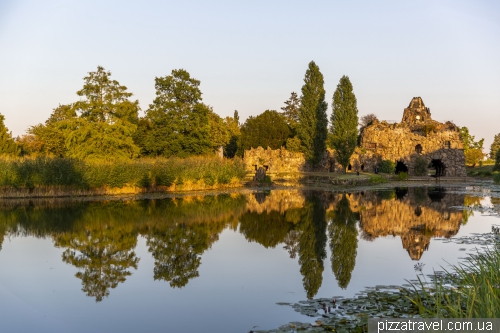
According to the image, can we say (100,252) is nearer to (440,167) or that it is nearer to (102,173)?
(102,173)

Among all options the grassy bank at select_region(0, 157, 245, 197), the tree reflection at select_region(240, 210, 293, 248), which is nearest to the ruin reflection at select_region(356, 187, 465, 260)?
the tree reflection at select_region(240, 210, 293, 248)

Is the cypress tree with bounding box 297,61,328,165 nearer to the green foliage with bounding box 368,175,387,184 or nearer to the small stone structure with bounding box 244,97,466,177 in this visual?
the small stone structure with bounding box 244,97,466,177

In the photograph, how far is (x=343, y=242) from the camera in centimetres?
1609

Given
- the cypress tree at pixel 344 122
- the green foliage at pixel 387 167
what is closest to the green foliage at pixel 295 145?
the cypress tree at pixel 344 122

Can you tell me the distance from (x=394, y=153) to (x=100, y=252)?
52.9m

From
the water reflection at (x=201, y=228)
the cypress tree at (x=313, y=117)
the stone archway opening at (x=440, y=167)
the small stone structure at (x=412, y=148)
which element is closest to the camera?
the water reflection at (x=201, y=228)

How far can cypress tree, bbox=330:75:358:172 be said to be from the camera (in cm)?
5566

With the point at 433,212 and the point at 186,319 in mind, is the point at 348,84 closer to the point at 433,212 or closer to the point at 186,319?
the point at 433,212

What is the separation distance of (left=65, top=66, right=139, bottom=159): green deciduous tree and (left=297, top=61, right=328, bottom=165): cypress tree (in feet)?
72.9

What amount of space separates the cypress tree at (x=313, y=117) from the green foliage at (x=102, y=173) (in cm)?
2232

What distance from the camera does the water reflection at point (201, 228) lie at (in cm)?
1259

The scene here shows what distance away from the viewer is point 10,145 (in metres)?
50.7

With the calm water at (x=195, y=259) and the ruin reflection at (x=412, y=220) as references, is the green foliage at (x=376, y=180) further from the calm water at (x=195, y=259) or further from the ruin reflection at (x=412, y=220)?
the calm water at (x=195, y=259)

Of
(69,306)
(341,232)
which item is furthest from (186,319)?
(341,232)
